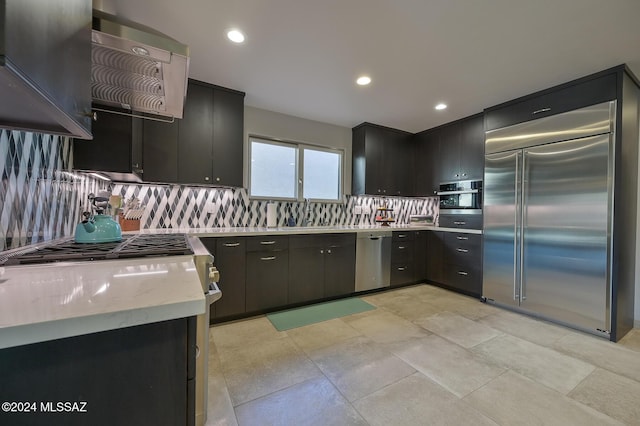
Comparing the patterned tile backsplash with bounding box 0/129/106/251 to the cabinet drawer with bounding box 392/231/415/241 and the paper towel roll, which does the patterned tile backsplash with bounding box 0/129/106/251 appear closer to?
the paper towel roll

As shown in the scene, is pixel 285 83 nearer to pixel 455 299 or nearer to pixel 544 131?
pixel 544 131

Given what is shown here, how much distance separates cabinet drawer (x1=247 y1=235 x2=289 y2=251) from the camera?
8.76ft

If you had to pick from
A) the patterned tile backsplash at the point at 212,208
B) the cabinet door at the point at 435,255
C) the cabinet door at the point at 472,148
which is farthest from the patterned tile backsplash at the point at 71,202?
→ the cabinet door at the point at 472,148

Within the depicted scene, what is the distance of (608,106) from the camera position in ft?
7.75

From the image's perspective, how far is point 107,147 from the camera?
6.09 feet

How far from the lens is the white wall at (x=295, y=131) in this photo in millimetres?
3291

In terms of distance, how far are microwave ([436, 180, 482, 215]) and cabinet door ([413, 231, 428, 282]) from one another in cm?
51

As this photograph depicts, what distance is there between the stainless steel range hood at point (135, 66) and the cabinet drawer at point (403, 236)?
3.12 m

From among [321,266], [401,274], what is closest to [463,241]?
[401,274]

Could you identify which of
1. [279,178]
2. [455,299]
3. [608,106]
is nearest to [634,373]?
[455,299]

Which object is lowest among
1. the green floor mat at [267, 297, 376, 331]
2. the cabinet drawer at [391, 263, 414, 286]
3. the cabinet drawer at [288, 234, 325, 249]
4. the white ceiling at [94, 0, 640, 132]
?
the green floor mat at [267, 297, 376, 331]

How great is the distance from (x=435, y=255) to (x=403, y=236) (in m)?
0.64

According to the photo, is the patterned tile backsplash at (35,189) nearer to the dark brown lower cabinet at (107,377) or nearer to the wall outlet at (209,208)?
the dark brown lower cabinet at (107,377)
